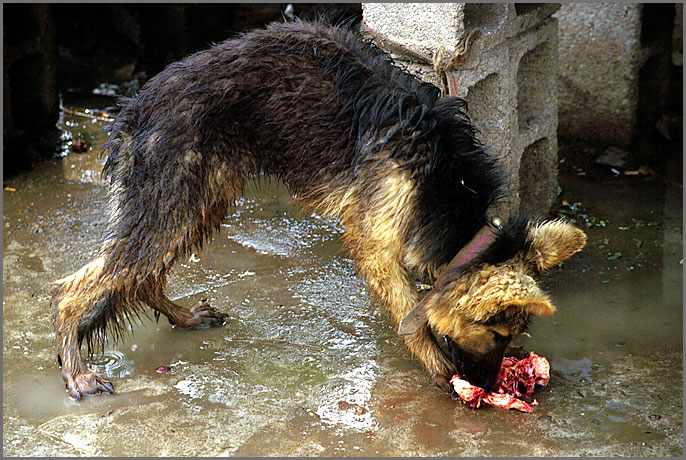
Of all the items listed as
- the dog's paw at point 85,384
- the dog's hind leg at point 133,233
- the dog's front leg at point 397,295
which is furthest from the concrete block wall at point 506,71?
the dog's paw at point 85,384

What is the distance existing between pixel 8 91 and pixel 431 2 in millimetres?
4003

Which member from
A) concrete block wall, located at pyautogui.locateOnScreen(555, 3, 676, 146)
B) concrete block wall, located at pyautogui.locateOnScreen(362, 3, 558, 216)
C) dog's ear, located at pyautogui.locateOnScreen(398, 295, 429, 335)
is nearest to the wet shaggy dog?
dog's ear, located at pyautogui.locateOnScreen(398, 295, 429, 335)

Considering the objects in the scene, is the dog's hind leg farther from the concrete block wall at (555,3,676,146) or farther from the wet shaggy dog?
the concrete block wall at (555,3,676,146)

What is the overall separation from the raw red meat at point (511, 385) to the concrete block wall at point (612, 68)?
354cm

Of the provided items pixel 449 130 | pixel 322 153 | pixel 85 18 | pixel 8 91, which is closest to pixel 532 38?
pixel 449 130

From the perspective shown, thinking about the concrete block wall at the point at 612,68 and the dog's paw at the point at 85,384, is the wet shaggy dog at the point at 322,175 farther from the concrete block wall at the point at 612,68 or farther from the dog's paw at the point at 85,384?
the concrete block wall at the point at 612,68

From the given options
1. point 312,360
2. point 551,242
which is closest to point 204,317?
point 312,360

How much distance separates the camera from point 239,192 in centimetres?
441

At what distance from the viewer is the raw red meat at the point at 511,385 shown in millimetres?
3826

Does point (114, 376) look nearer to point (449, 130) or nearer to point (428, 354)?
point (428, 354)

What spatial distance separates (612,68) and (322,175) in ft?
12.2

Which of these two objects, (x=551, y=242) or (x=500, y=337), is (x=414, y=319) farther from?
(x=551, y=242)

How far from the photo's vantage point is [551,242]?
381cm

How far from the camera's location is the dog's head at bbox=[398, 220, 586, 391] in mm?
3645
